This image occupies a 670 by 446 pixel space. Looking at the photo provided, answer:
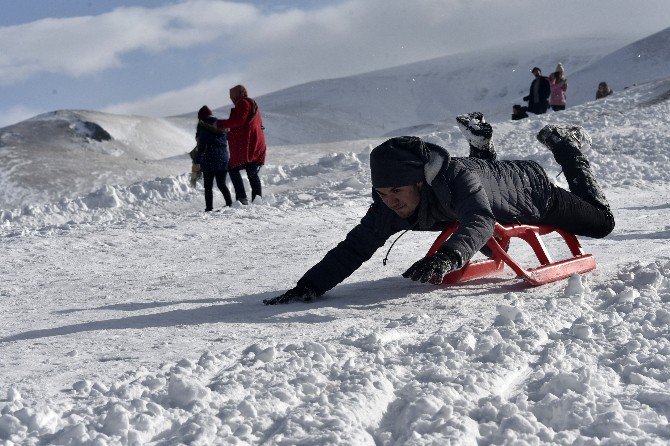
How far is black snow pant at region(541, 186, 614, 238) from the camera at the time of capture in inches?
190

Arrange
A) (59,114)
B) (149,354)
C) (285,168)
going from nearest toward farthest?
(149,354)
(285,168)
(59,114)

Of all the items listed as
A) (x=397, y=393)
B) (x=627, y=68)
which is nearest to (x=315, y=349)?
(x=397, y=393)

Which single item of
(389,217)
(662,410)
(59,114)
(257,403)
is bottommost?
(662,410)

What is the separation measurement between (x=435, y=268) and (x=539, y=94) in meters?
14.5

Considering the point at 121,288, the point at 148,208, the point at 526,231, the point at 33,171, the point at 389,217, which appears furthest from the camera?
the point at 33,171

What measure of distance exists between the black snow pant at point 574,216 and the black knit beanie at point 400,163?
1075 millimetres

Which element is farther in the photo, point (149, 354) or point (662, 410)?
point (149, 354)

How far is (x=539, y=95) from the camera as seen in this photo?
17438 millimetres

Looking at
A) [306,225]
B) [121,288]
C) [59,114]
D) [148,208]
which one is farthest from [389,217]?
[59,114]

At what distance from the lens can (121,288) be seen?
5148 mm

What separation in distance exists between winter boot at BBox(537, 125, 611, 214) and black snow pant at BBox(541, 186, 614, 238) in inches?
5.2

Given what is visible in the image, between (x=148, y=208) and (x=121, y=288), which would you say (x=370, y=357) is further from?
(x=148, y=208)

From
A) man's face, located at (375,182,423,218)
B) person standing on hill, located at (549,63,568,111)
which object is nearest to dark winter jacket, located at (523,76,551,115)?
person standing on hill, located at (549,63,568,111)

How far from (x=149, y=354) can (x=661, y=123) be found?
42.9ft
